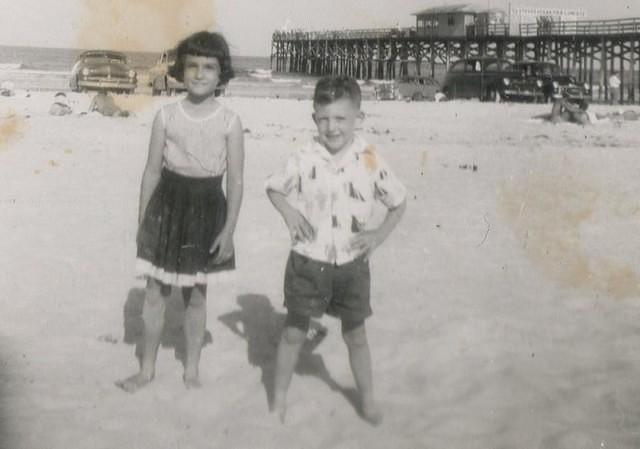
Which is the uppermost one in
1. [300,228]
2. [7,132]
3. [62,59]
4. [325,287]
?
[62,59]

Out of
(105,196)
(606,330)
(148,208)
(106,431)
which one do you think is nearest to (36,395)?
(106,431)

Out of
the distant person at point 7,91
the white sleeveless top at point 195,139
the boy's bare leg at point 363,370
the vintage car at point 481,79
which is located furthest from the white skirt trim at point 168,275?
the vintage car at point 481,79

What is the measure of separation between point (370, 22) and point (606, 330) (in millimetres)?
1110

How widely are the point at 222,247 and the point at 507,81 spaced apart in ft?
27.0

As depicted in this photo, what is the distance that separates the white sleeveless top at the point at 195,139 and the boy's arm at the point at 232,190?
0.02 metres

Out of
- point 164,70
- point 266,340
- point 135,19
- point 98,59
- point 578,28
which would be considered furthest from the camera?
point 578,28

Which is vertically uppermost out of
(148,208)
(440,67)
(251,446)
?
(440,67)

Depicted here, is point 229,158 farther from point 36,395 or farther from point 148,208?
point 36,395

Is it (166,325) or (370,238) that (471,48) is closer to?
(166,325)

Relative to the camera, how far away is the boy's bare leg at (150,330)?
1552 millimetres

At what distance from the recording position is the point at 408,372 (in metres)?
1.64

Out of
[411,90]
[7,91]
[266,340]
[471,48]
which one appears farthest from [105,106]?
[471,48]

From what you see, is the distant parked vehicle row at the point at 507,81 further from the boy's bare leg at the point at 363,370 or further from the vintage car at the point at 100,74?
the boy's bare leg at the point at 363,370

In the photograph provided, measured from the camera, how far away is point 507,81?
360 inches
